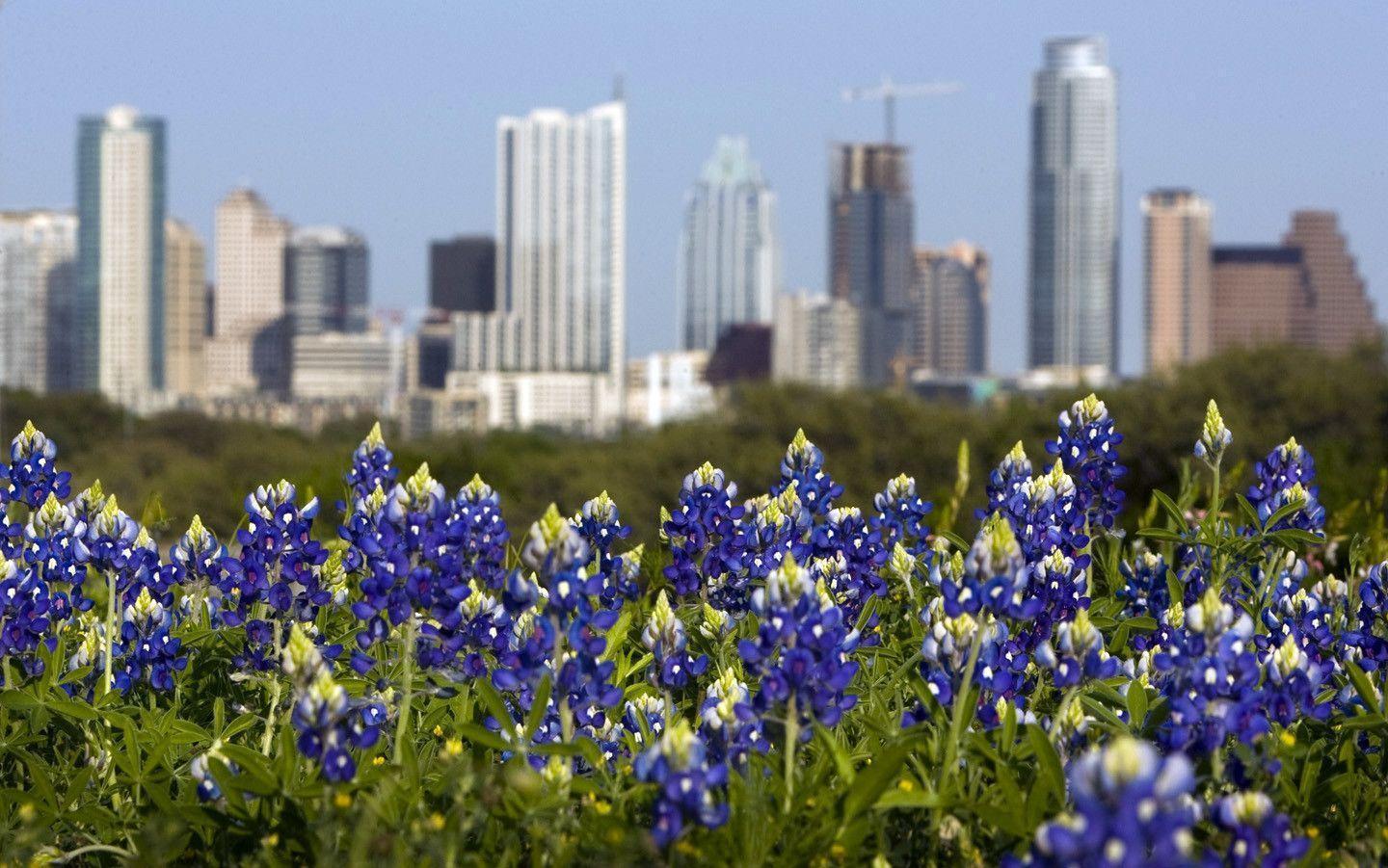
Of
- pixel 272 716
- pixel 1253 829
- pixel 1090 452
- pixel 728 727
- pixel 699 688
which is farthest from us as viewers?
pixel 1090 452

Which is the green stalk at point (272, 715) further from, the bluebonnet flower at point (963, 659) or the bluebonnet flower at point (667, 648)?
the bluebonnet flower at point (963, 659)

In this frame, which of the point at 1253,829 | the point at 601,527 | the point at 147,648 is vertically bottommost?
the point at 1253,829

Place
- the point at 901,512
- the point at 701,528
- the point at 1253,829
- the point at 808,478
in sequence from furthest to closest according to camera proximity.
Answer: the point at 901,512 < the point at 808,478 < the point at 701,528 < the point at 1253,829

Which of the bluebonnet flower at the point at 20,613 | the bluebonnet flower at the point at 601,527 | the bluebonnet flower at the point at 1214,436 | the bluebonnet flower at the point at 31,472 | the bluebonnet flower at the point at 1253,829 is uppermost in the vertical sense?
the bluebonnet flower at the point at 1214,436

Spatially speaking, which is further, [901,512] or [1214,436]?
[901,512]

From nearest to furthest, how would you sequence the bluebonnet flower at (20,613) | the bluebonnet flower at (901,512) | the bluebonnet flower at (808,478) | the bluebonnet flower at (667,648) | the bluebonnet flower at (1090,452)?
the bluebonnet flower at (667,648) < the bluebonnet flower at (20,613) < the bluebonnet flower at (1090,452) < the bluebonnet flower at (808,478) < the bluebonnet flower at (901,512)

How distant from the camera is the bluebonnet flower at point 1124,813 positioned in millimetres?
2273

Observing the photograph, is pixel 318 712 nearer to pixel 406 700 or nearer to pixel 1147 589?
pixel 406 700

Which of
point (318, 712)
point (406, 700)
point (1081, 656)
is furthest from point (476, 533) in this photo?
point (1081, 656)

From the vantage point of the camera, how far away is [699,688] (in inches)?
162

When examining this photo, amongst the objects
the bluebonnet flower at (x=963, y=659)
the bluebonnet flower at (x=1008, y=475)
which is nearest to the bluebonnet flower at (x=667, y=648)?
the bluebonnet flower at (x=963, y=659)

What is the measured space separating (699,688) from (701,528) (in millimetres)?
386

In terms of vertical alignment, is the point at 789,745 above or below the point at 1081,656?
below

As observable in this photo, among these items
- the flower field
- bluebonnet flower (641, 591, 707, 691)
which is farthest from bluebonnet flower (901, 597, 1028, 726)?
bluebonnet flower (641, 591, 707, 691)
